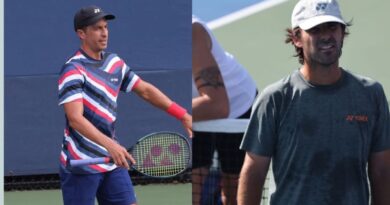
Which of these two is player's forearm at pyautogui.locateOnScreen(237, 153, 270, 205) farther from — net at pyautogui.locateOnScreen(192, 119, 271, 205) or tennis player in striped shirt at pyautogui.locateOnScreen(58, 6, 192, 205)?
tennis player in striped shirt at pyautogui.locateOnScreen(58, 6, 192, 205)

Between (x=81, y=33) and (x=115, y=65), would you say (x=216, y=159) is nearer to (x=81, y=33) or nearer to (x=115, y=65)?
(x=115, y=65)

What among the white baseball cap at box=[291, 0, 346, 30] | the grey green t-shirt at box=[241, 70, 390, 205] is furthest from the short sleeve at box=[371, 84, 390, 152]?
the white baseball cap at box=[291, 0, 346, 30]

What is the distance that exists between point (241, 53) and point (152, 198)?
4.34m

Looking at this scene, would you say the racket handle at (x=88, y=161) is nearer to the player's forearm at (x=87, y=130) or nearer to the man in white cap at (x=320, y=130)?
the player's forearm at (x=87, y=130)

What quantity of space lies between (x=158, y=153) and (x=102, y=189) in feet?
2.30

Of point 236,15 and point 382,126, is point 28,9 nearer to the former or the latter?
point 236,15

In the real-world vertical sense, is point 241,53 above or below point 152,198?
above

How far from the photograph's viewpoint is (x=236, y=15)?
11.8ft

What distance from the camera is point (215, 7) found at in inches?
140

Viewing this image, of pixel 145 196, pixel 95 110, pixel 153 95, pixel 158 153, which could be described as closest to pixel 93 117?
pixel 95 110

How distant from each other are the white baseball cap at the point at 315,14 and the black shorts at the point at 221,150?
3.41ft

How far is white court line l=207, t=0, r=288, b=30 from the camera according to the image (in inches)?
137

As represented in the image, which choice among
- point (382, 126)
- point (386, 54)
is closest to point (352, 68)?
point (386, 54)

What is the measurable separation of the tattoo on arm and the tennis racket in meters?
1.88
